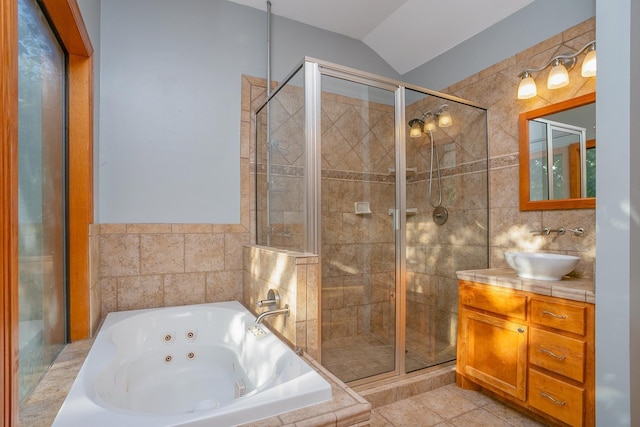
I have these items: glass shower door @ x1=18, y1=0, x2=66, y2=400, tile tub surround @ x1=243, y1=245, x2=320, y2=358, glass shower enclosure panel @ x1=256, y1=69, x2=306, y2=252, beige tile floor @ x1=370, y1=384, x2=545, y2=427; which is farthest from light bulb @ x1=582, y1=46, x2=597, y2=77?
glass shower door @ x1=18, y1=0, x2=66, y2=400

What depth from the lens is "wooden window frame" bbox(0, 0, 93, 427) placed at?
0.80 m

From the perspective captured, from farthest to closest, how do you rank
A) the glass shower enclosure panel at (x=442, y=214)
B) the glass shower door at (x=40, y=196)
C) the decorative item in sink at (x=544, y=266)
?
1. the glass shower enclosure panel at (x=442, y=214)
2. the decorative item in sink at (x=544, y=266)
3. the glass shower door at (x=40, y=196)

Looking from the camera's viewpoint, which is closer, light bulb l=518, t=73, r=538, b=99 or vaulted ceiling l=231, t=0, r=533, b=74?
light bulb l=518, t=73, r=538, b=99

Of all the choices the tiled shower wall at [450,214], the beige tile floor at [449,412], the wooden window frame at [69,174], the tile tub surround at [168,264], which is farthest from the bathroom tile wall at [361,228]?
the wooden window frame at [69,174]

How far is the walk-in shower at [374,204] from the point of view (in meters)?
2.12

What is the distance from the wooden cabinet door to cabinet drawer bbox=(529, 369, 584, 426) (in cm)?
6

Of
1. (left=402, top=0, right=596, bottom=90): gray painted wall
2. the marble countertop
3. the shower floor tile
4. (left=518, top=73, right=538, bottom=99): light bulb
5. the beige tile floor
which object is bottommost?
the beige tile floor

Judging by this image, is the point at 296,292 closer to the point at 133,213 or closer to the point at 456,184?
the point at 133,213

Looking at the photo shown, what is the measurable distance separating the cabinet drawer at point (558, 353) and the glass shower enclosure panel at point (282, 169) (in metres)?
1.41

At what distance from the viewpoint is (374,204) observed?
2379 mm

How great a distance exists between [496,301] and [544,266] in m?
0.34

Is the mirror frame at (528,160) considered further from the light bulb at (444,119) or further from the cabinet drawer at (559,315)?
the cabinet drawer at (559,315)

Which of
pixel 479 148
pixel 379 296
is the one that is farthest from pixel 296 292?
pixel 479 148

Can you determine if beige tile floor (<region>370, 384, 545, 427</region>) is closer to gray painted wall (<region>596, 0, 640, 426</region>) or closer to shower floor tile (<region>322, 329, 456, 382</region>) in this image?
shower floor tile (<region>322, 329, 456, 382</region>)
